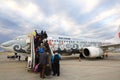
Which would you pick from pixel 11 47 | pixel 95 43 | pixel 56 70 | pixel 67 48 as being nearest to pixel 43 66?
pixel 56 70

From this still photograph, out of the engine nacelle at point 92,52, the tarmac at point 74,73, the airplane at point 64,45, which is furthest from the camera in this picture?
the engine nacelle at point 92,52

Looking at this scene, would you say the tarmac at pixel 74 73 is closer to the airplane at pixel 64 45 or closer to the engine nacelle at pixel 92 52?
the airplane at pixel 64 45

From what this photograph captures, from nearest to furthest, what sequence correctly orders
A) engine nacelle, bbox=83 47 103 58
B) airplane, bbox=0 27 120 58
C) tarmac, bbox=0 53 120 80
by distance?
tarmac, bbox=0 53 120 80, airplane, bbox=0 27 120 58, engine nacelle, bbox=83 47 103 58

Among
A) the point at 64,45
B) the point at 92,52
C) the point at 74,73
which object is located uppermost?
the point at 64,45

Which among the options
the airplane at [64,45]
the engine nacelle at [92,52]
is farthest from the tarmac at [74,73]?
the engine nacelle at [92,52]

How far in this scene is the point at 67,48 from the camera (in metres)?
20.6

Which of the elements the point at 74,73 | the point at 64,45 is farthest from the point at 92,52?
the point at 74,73

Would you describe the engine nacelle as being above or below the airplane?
→ below

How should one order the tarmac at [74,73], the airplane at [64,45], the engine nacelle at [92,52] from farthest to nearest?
the engine nacelle at [92,52], the airplane at [64,45], the tarmac at [74,73]

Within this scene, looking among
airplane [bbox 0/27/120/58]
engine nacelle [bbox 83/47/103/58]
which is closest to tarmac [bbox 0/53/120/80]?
airplane [bbox 0/27/120/58]

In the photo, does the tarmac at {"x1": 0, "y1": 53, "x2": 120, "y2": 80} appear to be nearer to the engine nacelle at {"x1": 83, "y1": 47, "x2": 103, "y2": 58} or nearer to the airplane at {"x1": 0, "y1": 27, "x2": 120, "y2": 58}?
the airplane at {"x1": 0, "y1": 27, "x2": 120, "y2": 58}

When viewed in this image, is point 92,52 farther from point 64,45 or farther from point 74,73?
point 74,73

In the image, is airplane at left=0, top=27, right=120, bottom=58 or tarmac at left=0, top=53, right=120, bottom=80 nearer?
tarmac at left=0, top=53, right=120, bottom=80

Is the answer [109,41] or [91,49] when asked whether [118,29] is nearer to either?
[109,41]
